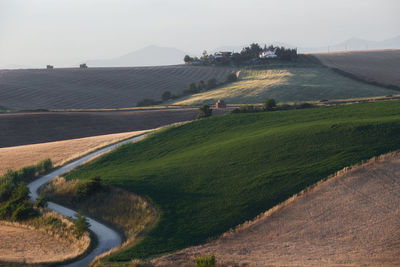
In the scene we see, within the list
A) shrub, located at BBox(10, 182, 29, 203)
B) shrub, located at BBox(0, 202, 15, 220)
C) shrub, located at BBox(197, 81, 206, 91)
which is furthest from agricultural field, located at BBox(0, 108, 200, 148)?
shrub, located at BBox(197, 81, 206, 91)

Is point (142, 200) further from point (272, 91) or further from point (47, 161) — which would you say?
point (272, 91)

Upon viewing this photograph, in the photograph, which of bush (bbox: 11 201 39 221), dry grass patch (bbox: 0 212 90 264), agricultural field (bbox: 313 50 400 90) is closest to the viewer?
dry grass patch (bbox: 0 212 90 264)

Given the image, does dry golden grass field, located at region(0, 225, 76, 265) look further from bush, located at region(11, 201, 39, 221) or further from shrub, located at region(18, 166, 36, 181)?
shrub, located at region(18, 166, 36, 181)

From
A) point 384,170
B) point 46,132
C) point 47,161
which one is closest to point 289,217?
point 384,170

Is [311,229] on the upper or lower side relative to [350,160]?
lower

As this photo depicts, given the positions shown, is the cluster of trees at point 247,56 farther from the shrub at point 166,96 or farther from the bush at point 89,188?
the bush at point 89,188

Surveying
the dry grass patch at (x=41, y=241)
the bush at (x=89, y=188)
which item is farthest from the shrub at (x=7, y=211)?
the bush at (x=89, y=188)
